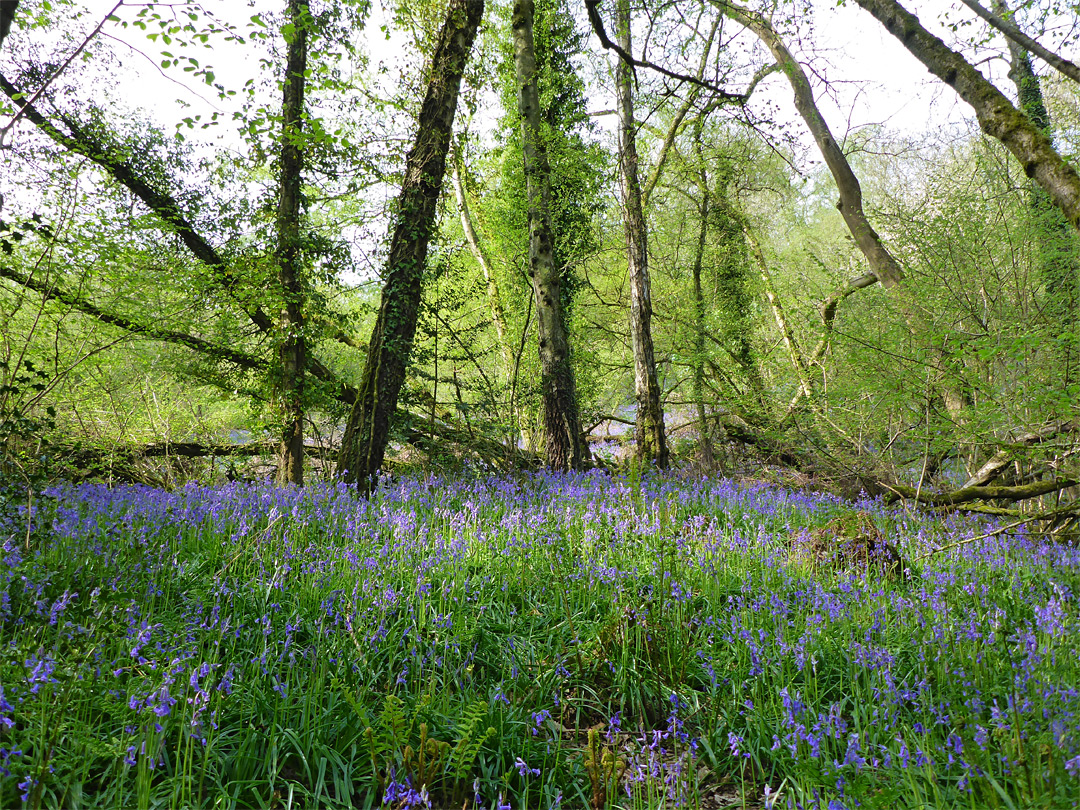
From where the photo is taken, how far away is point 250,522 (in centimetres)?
462

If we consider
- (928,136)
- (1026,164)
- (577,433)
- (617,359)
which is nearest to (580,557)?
(577,433)

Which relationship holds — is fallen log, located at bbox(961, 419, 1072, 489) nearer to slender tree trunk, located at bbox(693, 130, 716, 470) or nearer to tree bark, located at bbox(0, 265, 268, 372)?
slender tree trunk, located at bbox(693, 130, 716, 470)

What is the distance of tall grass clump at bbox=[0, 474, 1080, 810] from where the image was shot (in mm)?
1913

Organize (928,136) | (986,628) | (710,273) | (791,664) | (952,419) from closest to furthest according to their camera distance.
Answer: (791,664)
(986,628)
(952,419)
(928,136)
(710,273)

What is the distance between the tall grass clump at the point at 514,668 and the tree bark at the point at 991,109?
11.3ft

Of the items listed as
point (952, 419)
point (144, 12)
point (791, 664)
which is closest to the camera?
point (791, 664)

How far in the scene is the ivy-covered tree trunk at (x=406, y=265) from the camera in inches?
277

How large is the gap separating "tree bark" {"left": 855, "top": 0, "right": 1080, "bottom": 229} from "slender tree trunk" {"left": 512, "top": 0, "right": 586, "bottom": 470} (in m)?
4.60

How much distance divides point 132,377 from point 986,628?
37.0 ft

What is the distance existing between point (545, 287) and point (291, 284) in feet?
13.4

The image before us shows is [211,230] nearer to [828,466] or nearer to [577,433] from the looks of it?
[577,433]

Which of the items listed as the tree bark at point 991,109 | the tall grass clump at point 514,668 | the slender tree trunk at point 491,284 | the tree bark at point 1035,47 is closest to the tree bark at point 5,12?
the tall grass clump at point 514,668

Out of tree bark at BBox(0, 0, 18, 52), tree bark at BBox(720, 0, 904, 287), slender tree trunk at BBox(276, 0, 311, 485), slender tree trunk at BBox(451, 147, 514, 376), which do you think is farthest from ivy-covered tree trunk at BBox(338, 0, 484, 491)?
tree bark at BBox(0, 0, 18, 52)

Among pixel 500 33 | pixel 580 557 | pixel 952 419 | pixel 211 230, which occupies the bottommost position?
pixel 580 557
